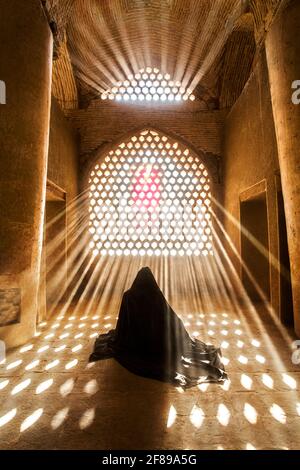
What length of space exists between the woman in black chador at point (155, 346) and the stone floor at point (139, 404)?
131 millimetres

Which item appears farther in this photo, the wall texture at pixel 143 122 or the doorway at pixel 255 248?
the wall texture at pixel 143 122

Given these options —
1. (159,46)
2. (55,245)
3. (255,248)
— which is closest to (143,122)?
(159,46)

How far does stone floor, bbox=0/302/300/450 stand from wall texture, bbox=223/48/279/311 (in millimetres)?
2280

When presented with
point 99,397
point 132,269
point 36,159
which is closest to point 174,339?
point 99,397

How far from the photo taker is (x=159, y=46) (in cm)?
796

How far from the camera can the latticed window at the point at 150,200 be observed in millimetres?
8031

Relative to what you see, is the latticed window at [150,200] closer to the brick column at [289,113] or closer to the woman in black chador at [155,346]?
the brick column at [289,113]

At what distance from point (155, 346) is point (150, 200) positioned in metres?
5.36

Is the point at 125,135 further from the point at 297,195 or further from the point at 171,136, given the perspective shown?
the point at 297,195

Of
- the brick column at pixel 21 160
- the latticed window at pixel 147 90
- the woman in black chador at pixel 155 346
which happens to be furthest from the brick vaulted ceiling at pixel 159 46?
the woman in black chador at pixel 155 346

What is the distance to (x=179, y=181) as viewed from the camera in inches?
320

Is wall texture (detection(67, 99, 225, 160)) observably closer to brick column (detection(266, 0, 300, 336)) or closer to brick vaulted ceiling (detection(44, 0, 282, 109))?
brick vaulted ceiling (detection(44, 0, 282, 109))

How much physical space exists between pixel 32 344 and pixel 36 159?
2.43 m
